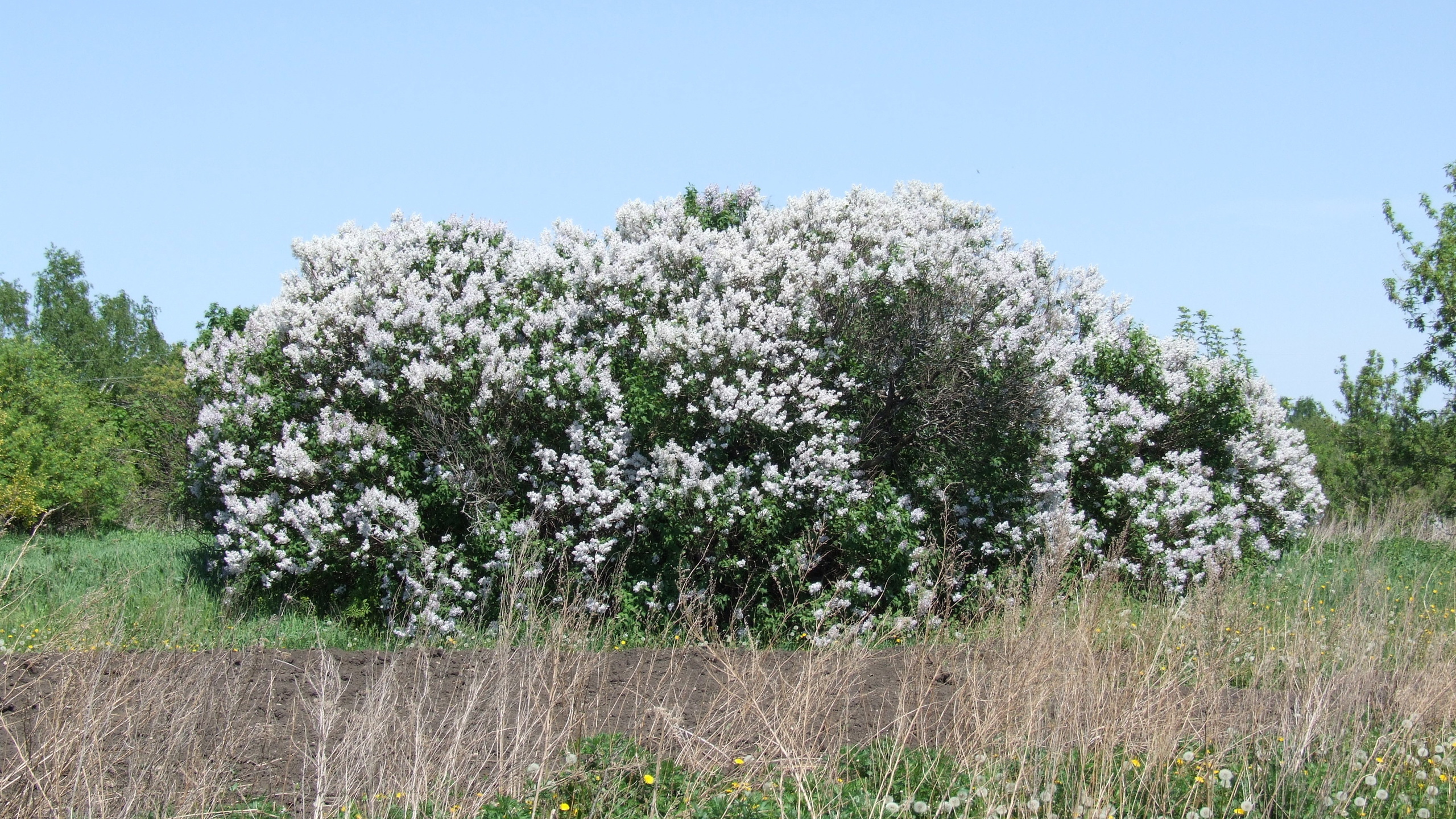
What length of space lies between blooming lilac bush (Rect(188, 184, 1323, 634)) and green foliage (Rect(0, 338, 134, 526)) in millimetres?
13045

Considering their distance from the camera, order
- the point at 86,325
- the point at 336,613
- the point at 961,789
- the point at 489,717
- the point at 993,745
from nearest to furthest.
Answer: the point at 961,789
the point at 489,717
the point at 993,745
the point at 336,613
the point at 86,325

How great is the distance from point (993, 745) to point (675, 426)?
4410 millimetres

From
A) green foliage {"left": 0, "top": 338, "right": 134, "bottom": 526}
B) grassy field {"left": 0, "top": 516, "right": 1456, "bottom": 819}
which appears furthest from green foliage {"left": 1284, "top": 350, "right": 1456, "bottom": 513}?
green foliage {"left": 0, "top": 338, "right": 134, "bottom": 526}

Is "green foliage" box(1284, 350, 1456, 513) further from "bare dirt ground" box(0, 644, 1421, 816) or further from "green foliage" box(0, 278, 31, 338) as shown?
"green foliage" box(0, 278, 31, 338)

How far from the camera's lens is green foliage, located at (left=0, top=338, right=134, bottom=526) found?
20.5m

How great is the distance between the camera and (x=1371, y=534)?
12.4m

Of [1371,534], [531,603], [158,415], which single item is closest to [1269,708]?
[531,603]

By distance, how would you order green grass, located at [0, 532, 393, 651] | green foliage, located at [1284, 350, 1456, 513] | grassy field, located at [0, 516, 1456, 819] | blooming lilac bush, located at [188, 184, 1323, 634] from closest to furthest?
grassy field, located at [0, 516, 1456, 819], green grass, located at [0, 532, 393, 651], blooming lilac bush, located at [188, 184, 1323, 634], green foliage, located at [1284, 350, 1456, 513]

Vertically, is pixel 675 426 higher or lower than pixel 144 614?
higher

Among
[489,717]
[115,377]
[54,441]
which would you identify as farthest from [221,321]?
[115,377]

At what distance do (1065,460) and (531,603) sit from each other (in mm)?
6117

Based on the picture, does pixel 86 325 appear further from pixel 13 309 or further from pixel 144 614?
pixel 144 614

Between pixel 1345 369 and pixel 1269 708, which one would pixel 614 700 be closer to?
pixel 1269 708

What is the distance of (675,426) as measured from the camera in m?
8.55
